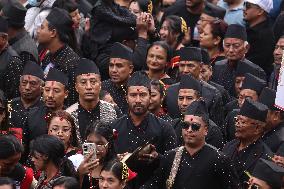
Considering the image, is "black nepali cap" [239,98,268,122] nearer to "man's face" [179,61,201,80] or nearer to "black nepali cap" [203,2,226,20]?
"man's face" [179,61,201,80]

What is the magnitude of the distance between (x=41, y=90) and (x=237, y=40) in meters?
2.52

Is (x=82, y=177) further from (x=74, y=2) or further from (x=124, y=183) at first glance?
(x=74, y=2)

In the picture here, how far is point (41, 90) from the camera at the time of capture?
43.0 ft

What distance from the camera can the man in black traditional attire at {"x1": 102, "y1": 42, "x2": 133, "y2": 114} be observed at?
44.2 ft

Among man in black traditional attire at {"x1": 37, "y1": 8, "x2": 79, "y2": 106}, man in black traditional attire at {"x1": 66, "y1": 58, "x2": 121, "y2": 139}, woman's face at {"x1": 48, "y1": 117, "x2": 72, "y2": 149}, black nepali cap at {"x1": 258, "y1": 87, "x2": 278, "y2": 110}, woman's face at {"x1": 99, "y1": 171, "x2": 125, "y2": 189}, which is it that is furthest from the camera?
man in black traditional attire at {"x1": 37, "y1": 8, "x2": 79, "y2": 106}

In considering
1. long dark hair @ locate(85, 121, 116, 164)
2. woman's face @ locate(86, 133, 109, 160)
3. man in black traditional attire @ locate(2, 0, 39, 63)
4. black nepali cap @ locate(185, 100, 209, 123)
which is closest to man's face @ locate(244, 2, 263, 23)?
man in black traditional attire @ locate(2, 0, 39, 63)

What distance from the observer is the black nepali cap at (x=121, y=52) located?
13.5 m

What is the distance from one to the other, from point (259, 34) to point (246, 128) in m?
3.06

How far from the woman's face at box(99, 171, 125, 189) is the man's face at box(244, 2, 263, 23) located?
4.75m

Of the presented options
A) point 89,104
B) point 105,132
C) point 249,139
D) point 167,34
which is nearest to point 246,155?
point 249,139

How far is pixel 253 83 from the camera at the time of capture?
13164 millimetres

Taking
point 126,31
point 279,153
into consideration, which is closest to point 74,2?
point 126,31

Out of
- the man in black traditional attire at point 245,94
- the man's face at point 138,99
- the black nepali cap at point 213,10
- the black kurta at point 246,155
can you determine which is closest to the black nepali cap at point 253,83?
the man in black traditional attire at point 245,94

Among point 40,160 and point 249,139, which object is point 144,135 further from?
point 40,160
